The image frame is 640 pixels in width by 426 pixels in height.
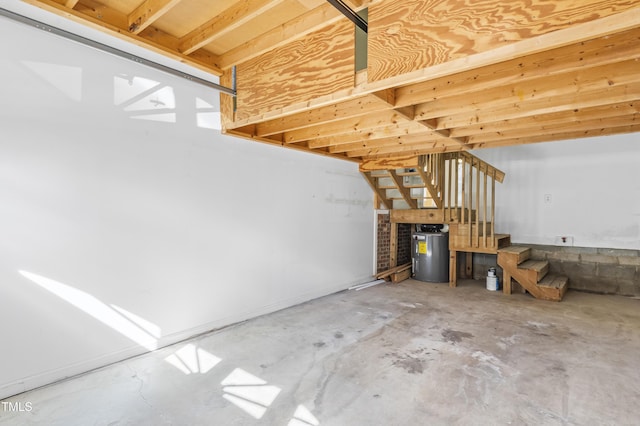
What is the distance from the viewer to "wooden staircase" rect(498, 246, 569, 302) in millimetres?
4572

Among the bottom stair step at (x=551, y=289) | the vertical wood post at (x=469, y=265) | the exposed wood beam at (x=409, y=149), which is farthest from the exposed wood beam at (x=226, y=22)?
the vertical wood post at (x=469, y=265)

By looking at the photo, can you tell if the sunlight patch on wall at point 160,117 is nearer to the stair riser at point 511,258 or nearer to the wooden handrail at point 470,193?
the wooden handrail at point 470,193

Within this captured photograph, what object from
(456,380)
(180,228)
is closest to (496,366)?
(456,380)

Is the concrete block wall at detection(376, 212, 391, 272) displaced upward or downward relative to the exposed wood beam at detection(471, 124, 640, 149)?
downward

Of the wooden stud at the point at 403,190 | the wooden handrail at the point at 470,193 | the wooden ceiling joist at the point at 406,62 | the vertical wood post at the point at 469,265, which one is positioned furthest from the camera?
the vertical wood post at the point at 469,265

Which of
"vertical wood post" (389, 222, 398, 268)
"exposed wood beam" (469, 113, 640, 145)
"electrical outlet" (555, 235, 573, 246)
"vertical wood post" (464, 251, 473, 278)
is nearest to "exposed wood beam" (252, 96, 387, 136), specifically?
"exposed wood beam" (469, 113, 640, 145)

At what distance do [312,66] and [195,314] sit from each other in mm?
2582

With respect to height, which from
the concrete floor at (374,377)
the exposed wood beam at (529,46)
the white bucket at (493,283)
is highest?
the exposed wood beam at (529,46)

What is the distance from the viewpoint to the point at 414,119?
9.80ft

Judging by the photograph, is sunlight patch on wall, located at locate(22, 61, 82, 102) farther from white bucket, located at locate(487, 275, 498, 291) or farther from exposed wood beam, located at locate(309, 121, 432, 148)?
white bucket, located at locate(487, 275, 498, 291)

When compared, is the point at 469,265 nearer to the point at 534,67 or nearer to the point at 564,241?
the point at 564,241

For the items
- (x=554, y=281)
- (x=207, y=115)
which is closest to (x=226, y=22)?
(x=207, y=115)

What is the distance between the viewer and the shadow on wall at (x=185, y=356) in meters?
2.05

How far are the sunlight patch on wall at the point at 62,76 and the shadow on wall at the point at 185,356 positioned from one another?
4.48 feet
